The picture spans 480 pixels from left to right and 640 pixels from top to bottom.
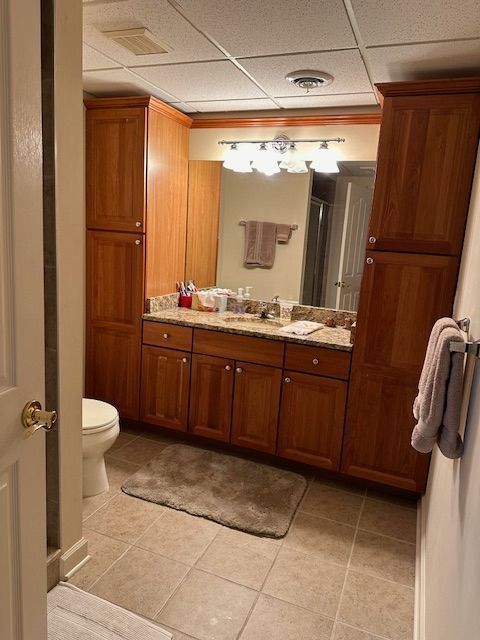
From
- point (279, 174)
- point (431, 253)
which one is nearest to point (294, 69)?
point (279, 174)

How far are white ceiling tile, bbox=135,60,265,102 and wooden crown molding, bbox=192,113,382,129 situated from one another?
317 mm

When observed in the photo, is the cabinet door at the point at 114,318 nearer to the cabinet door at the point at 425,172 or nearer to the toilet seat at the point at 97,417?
the toilet seat at the point at 97,417

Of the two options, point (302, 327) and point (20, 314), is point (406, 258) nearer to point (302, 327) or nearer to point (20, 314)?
point (302, 327)

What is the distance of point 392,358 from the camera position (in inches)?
98.9

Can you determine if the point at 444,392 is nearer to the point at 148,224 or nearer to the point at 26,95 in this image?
the point at 26,95

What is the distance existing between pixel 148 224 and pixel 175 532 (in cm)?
184

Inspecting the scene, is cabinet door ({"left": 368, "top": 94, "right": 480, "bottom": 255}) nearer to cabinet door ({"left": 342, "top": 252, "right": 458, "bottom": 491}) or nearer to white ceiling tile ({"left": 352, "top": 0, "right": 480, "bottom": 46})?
cabinet door ({"left": 342, "top": 252, "right": 458, "bottom": 491})

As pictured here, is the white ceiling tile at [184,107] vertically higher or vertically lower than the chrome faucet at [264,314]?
higher

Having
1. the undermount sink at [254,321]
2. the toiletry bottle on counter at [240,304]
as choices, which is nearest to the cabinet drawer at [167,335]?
the undermount sink at [254,321]

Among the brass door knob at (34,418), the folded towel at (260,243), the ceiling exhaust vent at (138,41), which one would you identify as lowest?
the brass door knob at (34,418)

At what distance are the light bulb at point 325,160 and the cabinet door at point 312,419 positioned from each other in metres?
1.33

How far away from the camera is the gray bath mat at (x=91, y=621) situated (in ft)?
5.50

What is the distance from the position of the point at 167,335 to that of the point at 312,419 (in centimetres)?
Answer: 108

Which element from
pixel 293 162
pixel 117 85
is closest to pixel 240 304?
pixel 293 162
